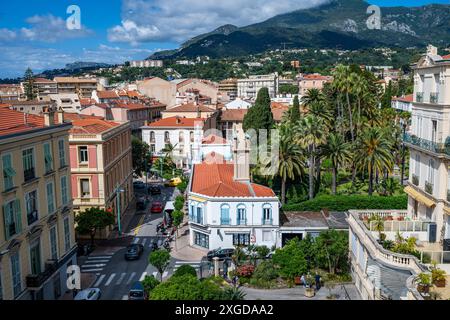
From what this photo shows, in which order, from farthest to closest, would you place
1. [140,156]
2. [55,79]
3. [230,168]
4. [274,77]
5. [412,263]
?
[274,77]
[55,79]
[140,156]
[230,168]
[412,263]

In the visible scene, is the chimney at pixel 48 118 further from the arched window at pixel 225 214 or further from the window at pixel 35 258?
the arched window at pixel 225 214

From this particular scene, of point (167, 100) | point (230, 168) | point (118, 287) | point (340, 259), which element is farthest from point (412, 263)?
point (167, 100)

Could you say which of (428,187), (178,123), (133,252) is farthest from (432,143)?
(178,123)

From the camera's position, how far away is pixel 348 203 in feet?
136

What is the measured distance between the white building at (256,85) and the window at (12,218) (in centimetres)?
14834

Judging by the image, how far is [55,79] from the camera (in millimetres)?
141250

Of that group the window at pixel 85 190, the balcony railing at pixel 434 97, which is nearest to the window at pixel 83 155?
the window at pixel 85 190

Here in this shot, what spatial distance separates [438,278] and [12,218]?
18.3 meters

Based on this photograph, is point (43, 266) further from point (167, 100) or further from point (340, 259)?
point (167, 100)

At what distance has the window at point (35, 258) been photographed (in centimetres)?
2343

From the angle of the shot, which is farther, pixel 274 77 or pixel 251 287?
pixel 274 77

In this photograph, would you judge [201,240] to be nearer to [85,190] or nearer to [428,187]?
[85,190]

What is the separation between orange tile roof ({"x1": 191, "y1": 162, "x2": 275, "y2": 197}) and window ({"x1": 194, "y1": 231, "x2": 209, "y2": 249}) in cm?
348

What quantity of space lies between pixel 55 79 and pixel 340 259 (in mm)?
129496
